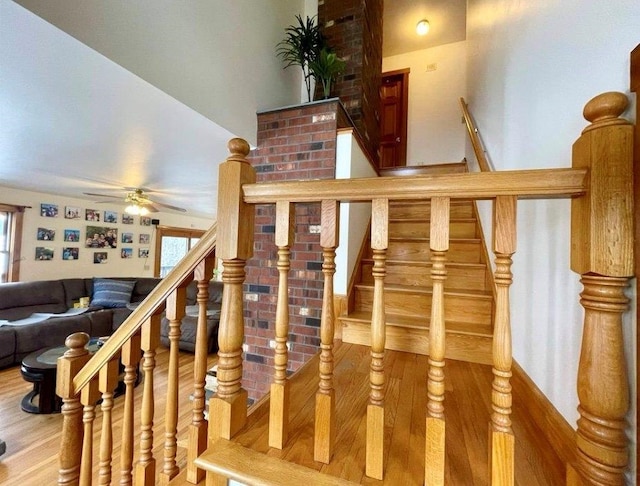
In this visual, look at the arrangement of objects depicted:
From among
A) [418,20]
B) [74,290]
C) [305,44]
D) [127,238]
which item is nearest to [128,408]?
[305,44]

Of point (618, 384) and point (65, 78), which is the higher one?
point (65, 78)

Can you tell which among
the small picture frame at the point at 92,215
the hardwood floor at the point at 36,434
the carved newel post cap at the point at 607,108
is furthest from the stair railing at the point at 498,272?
the small picture frame at the point at 92,215

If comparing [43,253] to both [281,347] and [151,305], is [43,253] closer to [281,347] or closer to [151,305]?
[151,305]

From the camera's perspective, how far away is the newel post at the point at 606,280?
0.50 meters

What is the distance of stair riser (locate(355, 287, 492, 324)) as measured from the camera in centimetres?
175

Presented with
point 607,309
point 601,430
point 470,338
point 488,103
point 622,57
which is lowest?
point 470,338

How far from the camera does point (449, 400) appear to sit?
115cm

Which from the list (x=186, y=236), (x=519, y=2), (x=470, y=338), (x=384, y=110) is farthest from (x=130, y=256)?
(x=519, y=2)

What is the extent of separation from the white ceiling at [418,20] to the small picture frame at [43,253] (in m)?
6.06

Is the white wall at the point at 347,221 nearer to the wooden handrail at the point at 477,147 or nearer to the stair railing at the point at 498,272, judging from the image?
the wooden handrail at the point at 477,147

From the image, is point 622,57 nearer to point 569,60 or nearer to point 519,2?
point 569,60

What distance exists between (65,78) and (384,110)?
4264mm

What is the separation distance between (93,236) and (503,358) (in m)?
6.29

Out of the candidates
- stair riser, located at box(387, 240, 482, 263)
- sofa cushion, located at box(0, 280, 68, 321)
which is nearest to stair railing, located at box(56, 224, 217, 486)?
stair riser, located at box(387, 240, 482, 263)
